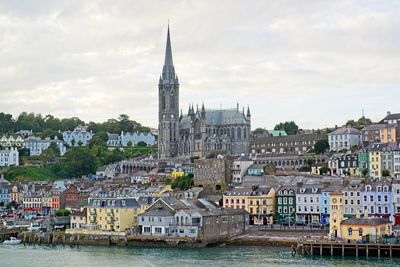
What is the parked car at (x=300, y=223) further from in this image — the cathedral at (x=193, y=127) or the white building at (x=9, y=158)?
the white building at (x=9, y=158)

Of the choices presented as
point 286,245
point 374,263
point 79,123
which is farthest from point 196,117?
point 374,263

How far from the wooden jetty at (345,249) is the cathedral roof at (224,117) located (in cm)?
6433

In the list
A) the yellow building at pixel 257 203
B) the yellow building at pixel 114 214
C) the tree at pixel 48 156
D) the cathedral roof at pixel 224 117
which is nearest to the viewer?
the yellow building at pixel 114 214

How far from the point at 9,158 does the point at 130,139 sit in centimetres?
3115

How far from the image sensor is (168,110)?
122m

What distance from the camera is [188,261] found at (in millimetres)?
49344

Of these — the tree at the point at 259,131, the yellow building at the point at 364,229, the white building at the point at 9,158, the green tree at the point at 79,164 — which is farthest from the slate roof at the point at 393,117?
the white building at the point at 9,158

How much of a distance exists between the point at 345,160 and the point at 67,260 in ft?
119

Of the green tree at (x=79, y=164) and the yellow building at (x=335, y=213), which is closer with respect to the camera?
the yellow building at (x=335, y=213)

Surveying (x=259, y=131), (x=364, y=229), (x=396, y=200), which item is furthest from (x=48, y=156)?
(x=364, y=229)

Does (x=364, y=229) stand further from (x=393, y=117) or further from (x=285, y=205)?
(x=393, y=117)

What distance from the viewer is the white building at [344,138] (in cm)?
9112

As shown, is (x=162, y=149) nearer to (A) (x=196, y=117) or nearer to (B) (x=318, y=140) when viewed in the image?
(A) (x=196, y=117)

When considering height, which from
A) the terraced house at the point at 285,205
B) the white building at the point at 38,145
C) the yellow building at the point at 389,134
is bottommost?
the terraced house at the point at 285,205
